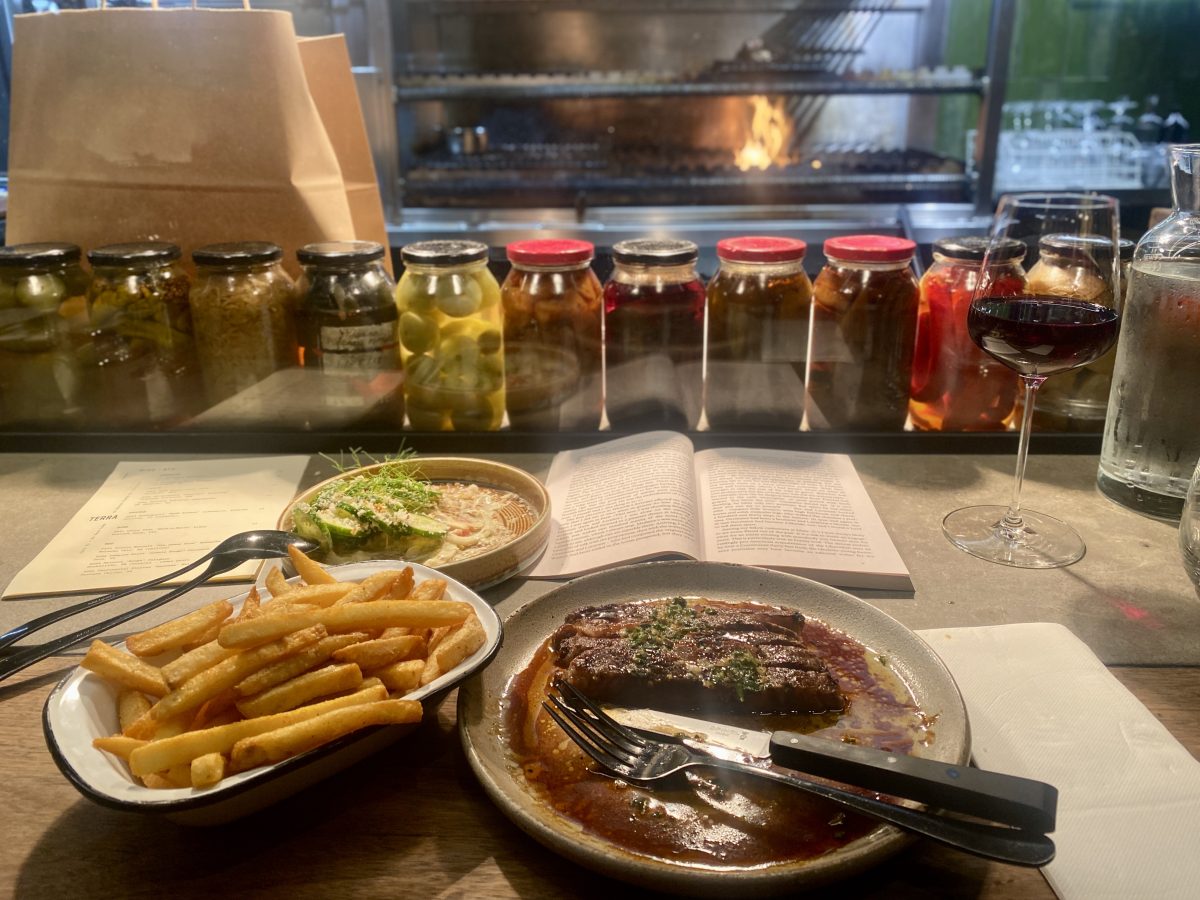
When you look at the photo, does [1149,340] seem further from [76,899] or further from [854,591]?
[76,899]

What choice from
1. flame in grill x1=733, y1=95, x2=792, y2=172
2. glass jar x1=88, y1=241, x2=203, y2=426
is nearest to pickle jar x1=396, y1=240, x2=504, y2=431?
glass jar x1=88, y1=241, x2=203, y2=426

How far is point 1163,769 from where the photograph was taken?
826mm

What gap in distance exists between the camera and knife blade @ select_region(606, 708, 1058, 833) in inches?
26.1

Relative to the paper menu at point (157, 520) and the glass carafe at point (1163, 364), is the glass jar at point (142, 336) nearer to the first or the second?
the paper menu at point (157, 520)

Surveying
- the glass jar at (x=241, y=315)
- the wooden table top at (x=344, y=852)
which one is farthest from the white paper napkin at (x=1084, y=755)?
the glass jar at (x=241, y=315)

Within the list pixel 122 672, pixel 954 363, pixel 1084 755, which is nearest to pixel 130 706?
pixel 122 672

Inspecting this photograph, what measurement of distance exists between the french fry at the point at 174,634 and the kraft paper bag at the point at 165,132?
97 centimetres

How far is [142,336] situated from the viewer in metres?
1.56

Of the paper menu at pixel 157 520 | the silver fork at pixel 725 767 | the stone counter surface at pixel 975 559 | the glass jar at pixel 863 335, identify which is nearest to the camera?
the silver fork at pixel 725 767

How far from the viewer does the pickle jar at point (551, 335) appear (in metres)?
1.56

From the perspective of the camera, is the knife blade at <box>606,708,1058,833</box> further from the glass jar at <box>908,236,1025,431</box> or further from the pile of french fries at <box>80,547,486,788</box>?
the glass jar at <box>908,236,1025,431</box>

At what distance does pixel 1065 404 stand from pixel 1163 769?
894 mm

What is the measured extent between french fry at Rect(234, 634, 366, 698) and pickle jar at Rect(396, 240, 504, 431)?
823 mm

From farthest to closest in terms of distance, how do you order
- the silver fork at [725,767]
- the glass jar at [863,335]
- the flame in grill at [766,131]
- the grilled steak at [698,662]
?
the flame in grill at [766,131] → the glass jar at [863,335] → the grilled steak at [698,662] → the silver fork at [725,767]
